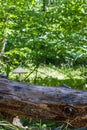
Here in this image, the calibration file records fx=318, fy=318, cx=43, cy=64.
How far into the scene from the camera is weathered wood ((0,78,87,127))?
92.1 inches

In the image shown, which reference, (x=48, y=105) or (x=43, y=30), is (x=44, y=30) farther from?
(x=48, y=105)

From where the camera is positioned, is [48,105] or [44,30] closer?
[48,105]


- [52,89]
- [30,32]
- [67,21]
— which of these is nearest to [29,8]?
[30,32]

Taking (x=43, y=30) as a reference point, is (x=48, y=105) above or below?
below

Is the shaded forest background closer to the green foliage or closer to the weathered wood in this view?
the green foliage

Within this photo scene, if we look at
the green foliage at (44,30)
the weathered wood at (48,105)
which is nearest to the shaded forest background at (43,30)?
the green foliage at (44,30)

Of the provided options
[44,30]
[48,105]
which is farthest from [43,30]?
[48,105]

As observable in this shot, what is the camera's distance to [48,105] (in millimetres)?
2350

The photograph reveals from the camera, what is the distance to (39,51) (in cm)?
466

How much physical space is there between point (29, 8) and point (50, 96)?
2.64m

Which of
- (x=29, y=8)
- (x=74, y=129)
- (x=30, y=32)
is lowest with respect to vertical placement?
(x=74, y=129)

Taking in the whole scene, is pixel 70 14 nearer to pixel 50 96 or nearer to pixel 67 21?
pixel 67 21

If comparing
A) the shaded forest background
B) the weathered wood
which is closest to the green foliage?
the shaded forest background

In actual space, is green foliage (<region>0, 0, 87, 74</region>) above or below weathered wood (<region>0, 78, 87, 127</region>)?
above
